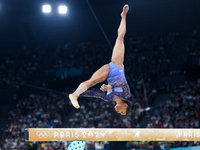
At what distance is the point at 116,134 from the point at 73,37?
632 inches

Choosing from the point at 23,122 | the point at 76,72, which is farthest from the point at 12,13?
the point at 23,122

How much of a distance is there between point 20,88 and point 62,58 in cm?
364

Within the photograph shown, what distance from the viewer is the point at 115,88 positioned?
5.04 meters

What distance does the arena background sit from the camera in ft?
50.7

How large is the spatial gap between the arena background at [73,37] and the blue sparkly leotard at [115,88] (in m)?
8.59

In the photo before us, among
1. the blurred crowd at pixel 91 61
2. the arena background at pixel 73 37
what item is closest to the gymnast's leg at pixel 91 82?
the arena background at pixel 73 37

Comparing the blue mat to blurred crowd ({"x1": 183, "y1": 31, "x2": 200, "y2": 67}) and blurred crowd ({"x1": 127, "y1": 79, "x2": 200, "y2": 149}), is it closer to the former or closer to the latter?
blurred crowd ({"x1": 127, "y1": 79, "x2": 200, "y2": 149})

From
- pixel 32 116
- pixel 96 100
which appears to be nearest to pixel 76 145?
pixel 96 100

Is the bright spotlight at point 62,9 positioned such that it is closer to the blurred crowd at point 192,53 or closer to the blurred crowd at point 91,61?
the blurred crowd at point 91,61

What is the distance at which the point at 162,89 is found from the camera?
14.8 metres

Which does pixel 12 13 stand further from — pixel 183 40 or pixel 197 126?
pixel 197 126

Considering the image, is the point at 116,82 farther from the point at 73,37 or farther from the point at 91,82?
the point at 73,37

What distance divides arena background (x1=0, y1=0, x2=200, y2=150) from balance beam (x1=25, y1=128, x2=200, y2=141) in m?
7.70

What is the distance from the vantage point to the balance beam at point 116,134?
210 inches
